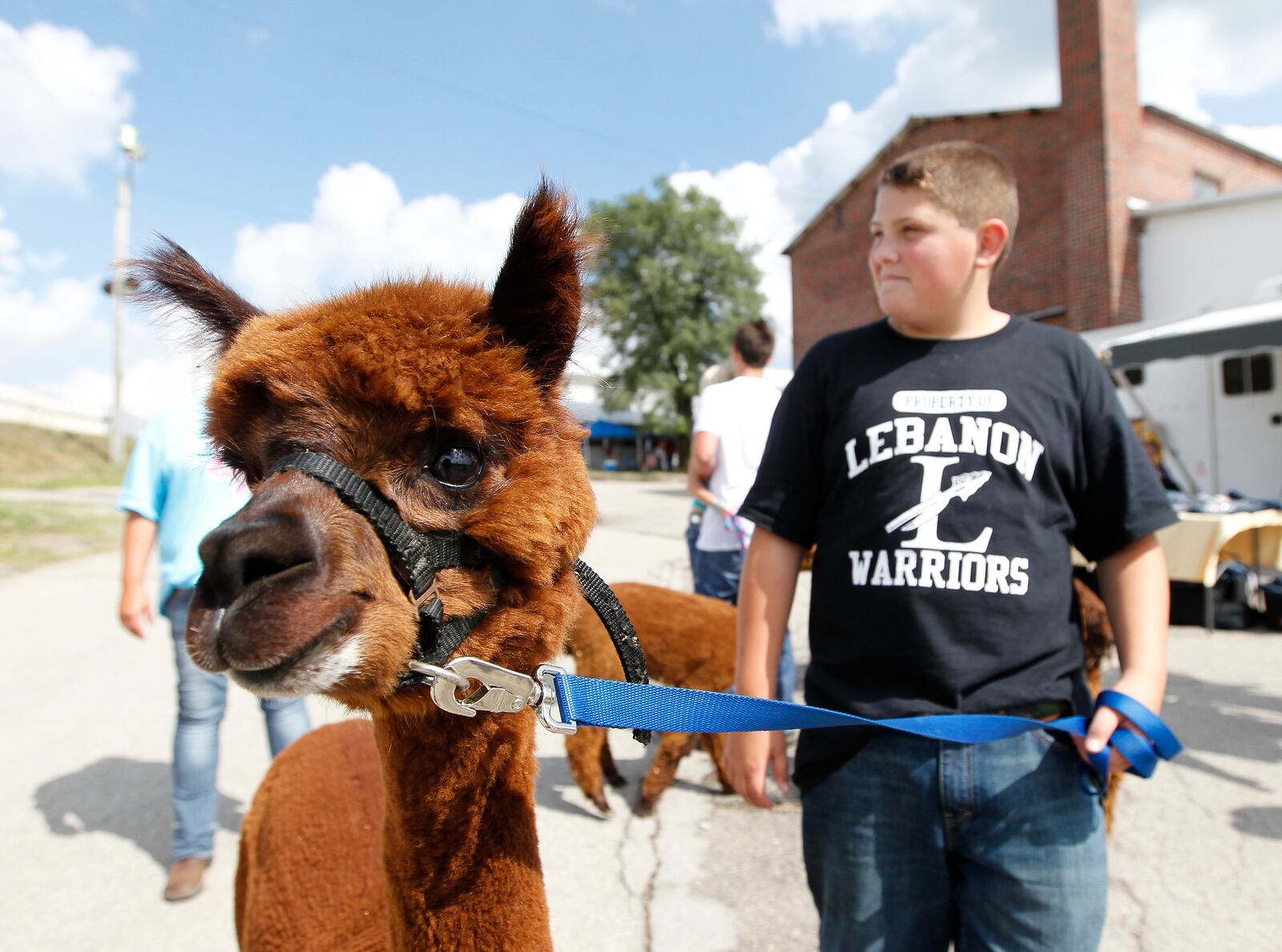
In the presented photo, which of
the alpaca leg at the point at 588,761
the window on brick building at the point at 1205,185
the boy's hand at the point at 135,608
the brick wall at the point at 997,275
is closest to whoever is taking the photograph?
the boy's hand at the point at 135,608

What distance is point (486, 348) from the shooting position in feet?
3.71

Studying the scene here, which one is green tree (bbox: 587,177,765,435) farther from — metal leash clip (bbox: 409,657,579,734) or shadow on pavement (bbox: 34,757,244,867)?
metal leash clip (bbox: 409,657,579,734)

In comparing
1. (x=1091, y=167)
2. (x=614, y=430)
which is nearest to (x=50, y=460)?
(x=614, y=430)

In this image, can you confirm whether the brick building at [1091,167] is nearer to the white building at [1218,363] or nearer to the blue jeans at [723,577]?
the white building at [1218,363]

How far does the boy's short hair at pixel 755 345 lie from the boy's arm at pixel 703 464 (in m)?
0.47

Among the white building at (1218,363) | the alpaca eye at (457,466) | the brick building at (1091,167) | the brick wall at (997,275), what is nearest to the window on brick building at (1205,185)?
the brick building at (1091,167)

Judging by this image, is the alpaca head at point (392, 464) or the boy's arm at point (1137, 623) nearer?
the alpaca head at point (392, 464)

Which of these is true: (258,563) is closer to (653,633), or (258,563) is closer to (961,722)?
(961,722)

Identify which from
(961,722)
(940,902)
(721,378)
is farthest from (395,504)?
(721,378)

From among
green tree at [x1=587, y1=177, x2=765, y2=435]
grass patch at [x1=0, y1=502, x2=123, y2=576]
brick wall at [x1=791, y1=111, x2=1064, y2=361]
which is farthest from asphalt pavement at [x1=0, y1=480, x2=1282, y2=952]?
green tree at [x1=587, y1=177, x2=765, y2=435]

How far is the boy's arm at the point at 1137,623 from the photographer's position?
1410 millimetres

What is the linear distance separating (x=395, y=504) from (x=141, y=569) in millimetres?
2818

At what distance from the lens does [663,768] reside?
3.58 metres

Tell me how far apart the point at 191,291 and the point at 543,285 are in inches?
26.1
